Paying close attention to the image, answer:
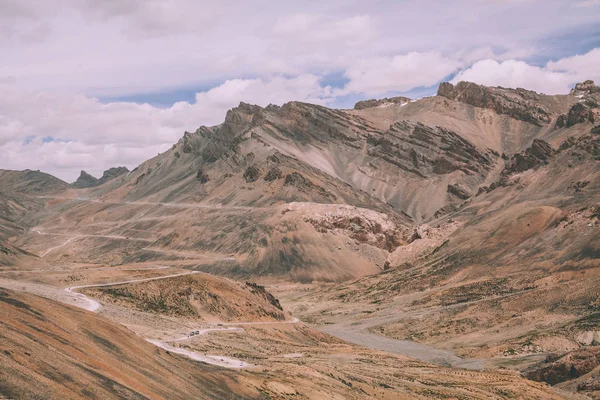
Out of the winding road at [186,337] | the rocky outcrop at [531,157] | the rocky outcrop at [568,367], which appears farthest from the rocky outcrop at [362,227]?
the rocky outcrop at [568,367]

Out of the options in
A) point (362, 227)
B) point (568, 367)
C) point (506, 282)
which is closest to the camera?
point (568, 367)

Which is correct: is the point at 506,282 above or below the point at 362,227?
below

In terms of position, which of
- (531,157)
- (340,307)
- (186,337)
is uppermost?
(531,157)

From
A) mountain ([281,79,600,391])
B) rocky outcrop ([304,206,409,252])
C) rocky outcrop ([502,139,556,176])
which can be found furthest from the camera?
rocky outcrop ([502,139,556,176])

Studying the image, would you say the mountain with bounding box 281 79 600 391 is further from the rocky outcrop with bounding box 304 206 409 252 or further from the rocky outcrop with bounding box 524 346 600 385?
the rocky outcrop with bounding box 304 206 409 252

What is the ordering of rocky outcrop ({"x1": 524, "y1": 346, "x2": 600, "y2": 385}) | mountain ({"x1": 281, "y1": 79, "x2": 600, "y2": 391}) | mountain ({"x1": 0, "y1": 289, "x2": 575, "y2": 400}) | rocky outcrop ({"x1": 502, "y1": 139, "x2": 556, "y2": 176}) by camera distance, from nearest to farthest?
mountain ({"x1": 0, "y1": 289, "x2": 575, "y2": 400}) < rocky outcrop ({"x1": 524, "y1": 346, "x2": 600, "y2": 385}) < mountain ({"x1": 281, "y1": 79, "x2": 600, "y2": 391}) < rocky outcrop ({"x1": 502, "y1": 139, "x2": 556, "y2": 176})

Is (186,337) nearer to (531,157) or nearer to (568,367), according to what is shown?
(568,367)

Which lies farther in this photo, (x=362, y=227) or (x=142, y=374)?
(x=362, y=227)

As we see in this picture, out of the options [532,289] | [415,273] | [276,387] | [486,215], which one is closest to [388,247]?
[486,215]

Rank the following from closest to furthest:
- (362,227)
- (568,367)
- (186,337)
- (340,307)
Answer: (568,367), (186,337), (340,307), (362,227)

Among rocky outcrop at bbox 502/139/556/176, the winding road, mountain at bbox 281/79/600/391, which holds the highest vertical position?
rocky outcrop at bbox 502/139/556/176

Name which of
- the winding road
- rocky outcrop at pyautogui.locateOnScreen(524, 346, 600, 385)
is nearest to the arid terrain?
rocky outcrop at pyautogui.locateOnScreen(524, 346, 600, 385)

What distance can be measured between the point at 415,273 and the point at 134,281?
222 feet

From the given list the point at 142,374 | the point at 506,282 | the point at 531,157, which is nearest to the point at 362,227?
the point at 531,157
